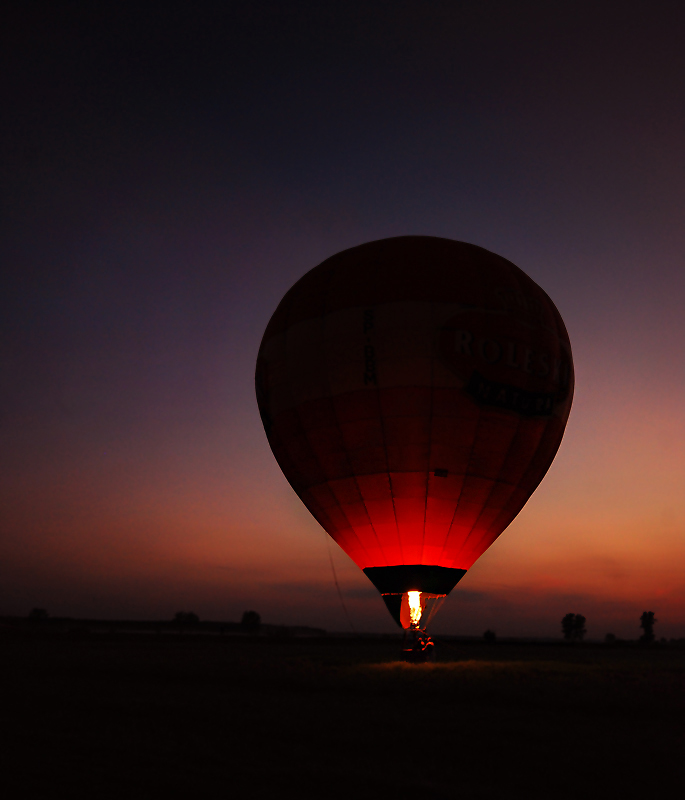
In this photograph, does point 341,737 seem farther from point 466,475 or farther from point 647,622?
point 647,622

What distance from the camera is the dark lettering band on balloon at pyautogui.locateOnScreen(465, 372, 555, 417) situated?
19828 millimetres

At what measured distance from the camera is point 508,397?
20203 mm

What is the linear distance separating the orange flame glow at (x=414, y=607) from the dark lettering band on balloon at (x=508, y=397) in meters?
6.27

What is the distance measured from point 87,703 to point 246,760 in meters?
6.96

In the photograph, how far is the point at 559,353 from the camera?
2188cm

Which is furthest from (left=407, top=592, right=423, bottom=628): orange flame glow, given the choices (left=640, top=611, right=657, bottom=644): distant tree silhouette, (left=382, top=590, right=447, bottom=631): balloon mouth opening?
(left=640, top=611, right=657, bottom=644): distant tree silhouette

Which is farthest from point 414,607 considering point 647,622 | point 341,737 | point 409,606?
point 647,622

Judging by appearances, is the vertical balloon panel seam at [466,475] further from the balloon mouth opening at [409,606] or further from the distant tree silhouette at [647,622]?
the distant tree silhouette at [647,622]

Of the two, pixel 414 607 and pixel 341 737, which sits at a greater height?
pixel 414 607

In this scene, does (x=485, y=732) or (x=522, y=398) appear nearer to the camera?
(x=485, y=732)

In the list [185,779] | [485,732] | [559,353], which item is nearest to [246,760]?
[185,779]

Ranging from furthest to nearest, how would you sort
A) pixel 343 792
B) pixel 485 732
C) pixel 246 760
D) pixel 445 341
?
pixel 445 341
pixel 485 732
pixel 246 760
pixel 343 792

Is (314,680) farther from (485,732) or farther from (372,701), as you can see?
(485,732)

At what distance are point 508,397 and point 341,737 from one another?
1164 cm
